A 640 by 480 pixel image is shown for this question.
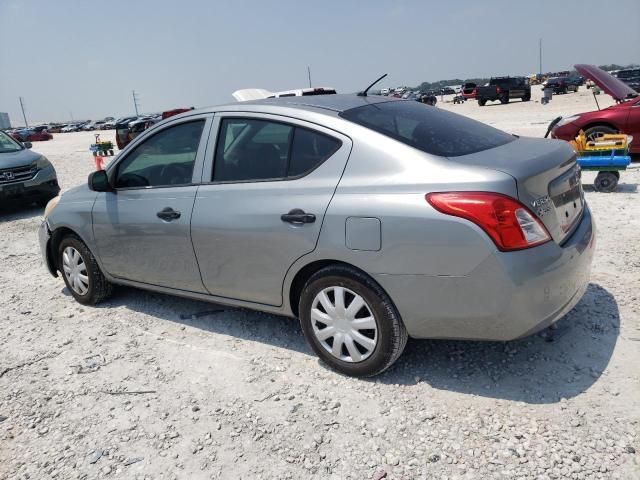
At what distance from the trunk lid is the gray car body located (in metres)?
0.01

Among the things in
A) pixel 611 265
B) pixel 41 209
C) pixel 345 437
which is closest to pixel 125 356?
pixel 345 437

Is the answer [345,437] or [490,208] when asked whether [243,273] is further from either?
[490,208]

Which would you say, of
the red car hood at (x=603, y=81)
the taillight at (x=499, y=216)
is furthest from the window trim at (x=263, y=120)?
the red car hood at (x=603, y=81)

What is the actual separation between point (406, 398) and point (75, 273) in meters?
3.33

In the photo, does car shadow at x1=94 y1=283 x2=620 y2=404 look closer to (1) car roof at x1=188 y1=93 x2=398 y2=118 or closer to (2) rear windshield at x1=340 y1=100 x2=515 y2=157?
(2) rear windshield at x1=340 y1=100 x2=515 y2=157

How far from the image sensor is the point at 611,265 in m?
4.57

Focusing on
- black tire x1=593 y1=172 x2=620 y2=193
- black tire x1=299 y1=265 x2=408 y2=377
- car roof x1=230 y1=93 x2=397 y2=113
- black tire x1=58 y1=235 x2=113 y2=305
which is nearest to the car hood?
black tire x1=58 y1=235 x2=113 y2=305

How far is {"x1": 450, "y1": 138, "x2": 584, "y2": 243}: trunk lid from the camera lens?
267 cm

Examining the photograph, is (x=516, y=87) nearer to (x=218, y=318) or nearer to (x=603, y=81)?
(x=603, y=81)

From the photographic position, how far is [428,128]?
3.27 meters

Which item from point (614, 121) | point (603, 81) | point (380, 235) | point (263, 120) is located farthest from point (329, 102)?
point (614, 121)

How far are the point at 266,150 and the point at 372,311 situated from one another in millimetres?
1267

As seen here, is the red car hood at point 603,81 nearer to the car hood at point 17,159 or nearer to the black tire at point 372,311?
the black tire at point 372,311

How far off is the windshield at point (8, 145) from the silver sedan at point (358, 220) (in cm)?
721
